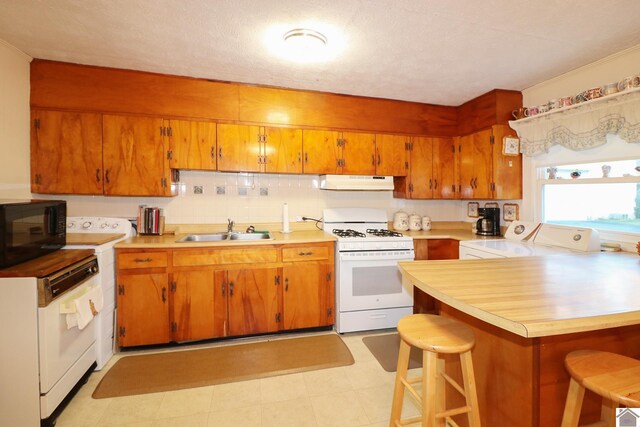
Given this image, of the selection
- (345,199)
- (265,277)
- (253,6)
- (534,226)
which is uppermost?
(253,6)

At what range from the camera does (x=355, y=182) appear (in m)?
3.20

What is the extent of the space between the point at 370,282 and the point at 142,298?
2.00 m

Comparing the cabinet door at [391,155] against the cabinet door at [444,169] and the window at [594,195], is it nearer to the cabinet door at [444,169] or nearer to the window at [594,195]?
the cabinet door at [444,169]

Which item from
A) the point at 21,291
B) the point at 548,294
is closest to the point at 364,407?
the point at 548,294

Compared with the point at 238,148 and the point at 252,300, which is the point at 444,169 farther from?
the point at 252,300

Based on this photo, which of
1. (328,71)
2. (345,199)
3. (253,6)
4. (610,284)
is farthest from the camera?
(345,199)

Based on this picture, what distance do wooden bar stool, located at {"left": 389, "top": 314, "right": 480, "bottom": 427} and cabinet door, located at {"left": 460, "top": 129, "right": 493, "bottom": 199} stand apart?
2226mm

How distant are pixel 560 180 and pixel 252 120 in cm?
298

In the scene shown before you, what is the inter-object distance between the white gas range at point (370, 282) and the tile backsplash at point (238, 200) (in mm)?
659

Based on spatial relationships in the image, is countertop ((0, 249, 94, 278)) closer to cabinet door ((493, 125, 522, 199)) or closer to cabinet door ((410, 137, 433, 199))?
cabinet door ((410, 137, 433, 199))

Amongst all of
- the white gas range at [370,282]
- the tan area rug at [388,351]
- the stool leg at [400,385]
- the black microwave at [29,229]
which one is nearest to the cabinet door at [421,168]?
the white gas range at [370,282]

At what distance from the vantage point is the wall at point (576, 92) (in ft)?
7.48

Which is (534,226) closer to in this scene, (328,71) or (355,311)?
(355,311)

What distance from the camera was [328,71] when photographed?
2.65m
